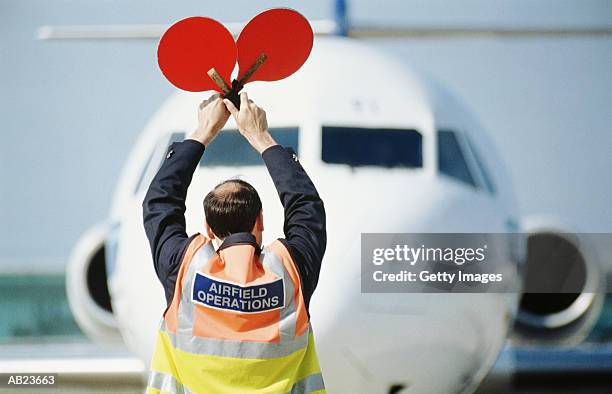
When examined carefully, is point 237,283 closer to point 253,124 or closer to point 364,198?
point 253,124

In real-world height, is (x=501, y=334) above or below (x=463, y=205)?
below

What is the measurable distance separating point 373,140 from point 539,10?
143 cm

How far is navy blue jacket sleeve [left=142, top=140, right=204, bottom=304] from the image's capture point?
2.05 meters

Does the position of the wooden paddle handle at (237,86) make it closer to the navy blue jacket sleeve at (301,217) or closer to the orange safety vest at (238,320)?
the navy blue jacket sleeve at (301,217)

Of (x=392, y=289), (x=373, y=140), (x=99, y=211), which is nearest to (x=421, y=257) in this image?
(x=392, y=289)

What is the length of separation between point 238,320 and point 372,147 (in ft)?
7.33

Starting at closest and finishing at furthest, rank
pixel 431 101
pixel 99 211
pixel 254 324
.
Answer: pixel 254 324, pixel 431 101, pixel 99 211

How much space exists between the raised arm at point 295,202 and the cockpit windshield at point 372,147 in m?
1.87

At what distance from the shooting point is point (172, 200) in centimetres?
211

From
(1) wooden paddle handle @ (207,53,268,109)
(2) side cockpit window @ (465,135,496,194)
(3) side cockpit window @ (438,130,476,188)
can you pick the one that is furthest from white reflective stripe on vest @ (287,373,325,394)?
(2) side cockpit window @ (465,135,496,194)

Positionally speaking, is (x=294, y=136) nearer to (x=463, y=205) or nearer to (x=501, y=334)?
(x=463, y=205)

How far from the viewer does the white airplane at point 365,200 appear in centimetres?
358

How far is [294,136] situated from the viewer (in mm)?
4137

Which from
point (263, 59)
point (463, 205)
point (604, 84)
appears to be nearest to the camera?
point (263, 59)
